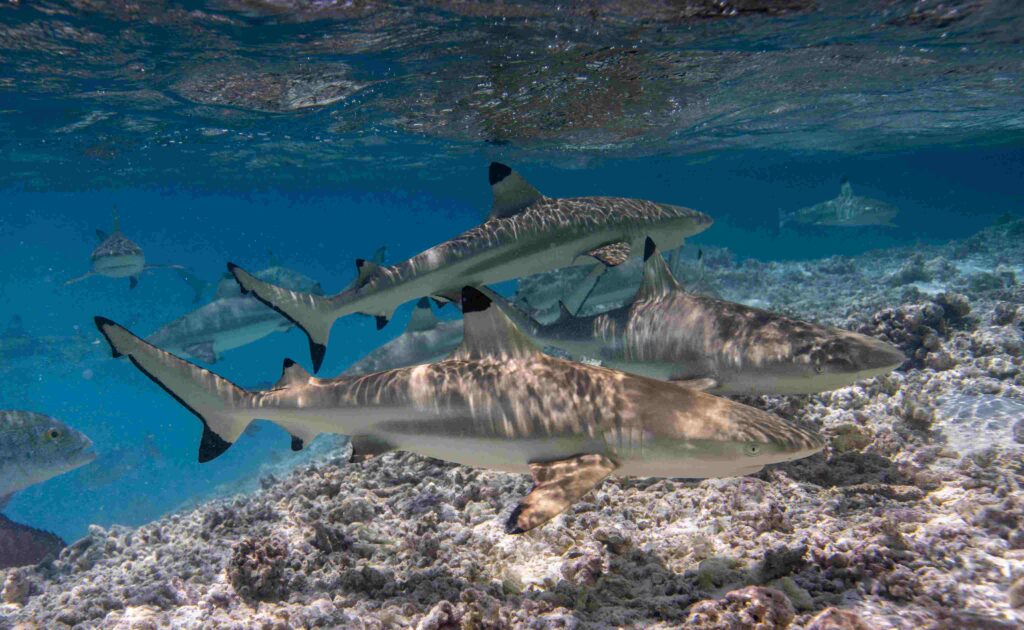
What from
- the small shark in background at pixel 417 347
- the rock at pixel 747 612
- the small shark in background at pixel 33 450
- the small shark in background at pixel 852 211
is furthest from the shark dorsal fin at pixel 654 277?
the small shark in background at pixel 852 211

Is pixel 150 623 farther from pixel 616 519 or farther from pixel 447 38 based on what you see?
pixel 447 38

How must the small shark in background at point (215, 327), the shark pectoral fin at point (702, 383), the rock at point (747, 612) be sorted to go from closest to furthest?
the rock at point (747, 612) < the shark pectoral fin at point (702, 383) < the small shark in background at point (215, 327)

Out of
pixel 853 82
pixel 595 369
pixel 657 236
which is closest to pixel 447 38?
pixel 657 236

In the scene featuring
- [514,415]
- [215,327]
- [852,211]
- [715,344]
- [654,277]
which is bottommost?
[215,327]

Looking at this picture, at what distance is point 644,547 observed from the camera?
439 cm

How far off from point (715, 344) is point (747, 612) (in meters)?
3.03

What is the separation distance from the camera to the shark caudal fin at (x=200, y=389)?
14.4ft

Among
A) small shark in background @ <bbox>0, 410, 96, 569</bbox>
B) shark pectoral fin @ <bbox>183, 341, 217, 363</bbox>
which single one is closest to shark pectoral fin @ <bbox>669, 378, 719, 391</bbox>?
small shark in background @ <bbox>0, 410, 96, 569</bbox>

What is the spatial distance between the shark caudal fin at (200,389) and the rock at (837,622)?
4.14 m

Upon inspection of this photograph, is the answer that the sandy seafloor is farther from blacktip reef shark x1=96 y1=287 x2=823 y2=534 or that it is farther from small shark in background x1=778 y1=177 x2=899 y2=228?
small shark in background x1=778 y1=177 x2=899 y2=228

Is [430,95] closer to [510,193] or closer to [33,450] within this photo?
[510,193]

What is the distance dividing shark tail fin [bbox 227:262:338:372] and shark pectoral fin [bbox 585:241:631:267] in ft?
11.0

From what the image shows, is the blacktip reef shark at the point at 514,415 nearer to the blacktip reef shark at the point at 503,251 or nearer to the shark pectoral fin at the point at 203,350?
the blacktip reef shark at the point at 503,251

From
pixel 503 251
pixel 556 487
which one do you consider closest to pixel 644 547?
pixel 556 487
